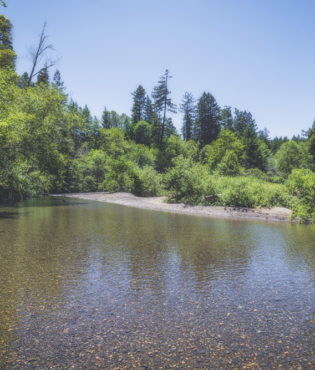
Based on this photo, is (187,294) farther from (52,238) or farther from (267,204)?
(267,204)

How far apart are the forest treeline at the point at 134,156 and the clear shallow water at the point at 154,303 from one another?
40.9ft

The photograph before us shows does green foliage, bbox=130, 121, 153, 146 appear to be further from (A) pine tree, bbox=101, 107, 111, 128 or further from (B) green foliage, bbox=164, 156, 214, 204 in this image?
(B) green foliage, bbox=164, 156, 214, 204

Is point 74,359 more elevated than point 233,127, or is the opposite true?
point 233,127

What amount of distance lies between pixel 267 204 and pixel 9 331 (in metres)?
24.3

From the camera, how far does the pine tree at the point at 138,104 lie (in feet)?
284

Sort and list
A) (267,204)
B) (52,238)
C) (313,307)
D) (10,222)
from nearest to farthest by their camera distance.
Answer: (313,307)
(52,238)
(10,222)
(267,204)

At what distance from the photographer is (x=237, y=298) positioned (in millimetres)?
7777

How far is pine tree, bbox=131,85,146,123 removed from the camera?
86500 millimetres

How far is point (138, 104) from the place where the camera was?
87.4 metres

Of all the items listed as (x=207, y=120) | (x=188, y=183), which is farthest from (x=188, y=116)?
(x=188, y=183)

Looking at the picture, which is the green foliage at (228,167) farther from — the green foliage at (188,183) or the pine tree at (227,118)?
the pine tree at (227,118)

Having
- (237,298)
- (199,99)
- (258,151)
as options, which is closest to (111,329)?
(237,298)

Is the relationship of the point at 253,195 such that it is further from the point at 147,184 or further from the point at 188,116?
the point at 188,116

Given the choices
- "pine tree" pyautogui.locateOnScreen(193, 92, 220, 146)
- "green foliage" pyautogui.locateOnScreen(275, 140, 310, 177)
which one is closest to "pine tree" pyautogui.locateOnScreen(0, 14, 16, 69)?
"pine tree" pyautogui.locateOnScreen(193, 92, 220, 146)
